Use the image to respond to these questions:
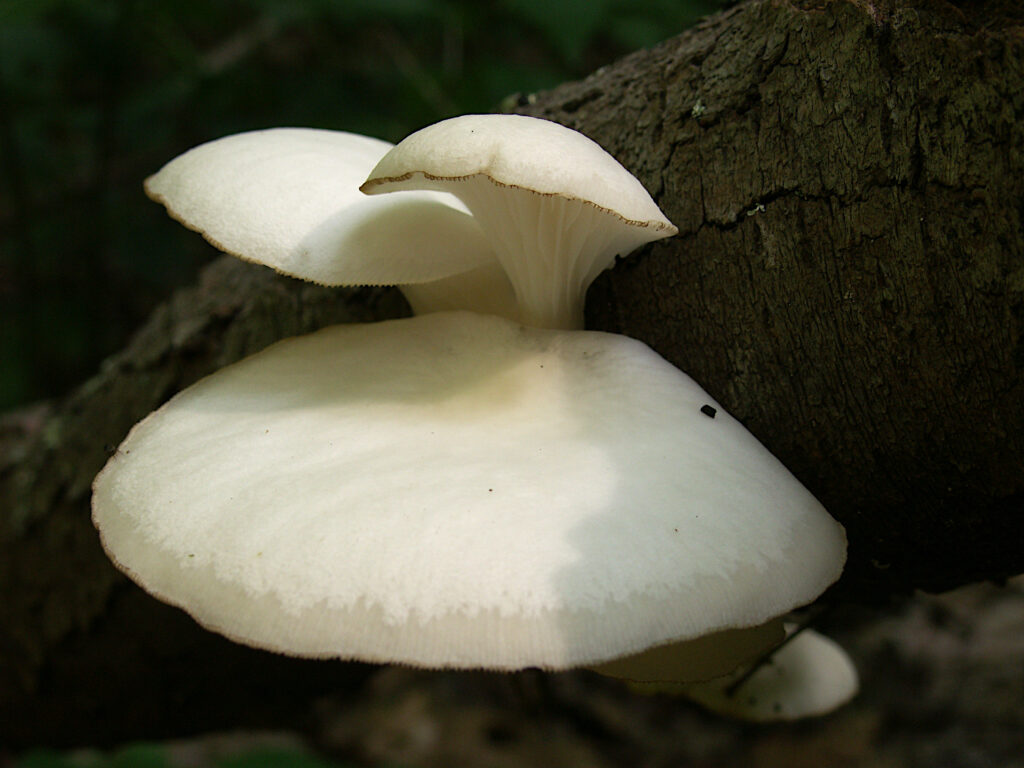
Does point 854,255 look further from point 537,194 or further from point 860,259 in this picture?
point 537,194

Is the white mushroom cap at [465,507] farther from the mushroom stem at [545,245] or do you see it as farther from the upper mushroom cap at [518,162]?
the upper mushroom cap at [518,162]

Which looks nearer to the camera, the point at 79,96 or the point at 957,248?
the point at 957,248

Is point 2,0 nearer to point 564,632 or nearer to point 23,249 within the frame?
point 23,249

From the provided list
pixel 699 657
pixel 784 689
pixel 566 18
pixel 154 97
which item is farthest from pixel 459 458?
pixel 154 97

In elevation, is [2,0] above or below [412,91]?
Answer: above

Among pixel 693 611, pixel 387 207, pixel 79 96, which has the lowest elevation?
pixel 693 611

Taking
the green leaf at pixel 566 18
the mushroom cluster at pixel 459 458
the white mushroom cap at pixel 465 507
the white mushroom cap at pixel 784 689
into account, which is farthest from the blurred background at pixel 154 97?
the white mushroom cap at pixel 784 689

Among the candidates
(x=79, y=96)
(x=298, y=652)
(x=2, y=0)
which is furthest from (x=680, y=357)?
(x=79, y=96)

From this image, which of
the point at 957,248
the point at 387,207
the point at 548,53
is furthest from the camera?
the point at 548,53
